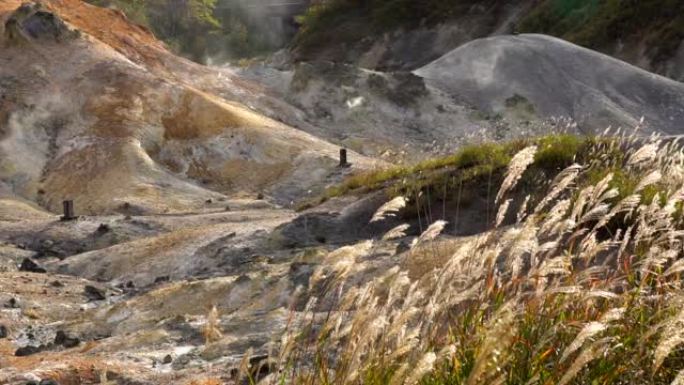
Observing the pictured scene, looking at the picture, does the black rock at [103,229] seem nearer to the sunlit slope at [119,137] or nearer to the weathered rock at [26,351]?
the sunlit slope at [119,137]

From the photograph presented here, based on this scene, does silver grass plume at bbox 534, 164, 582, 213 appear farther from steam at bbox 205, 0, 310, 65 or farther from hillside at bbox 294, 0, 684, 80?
steam at bbox 205, 0, 310, 65

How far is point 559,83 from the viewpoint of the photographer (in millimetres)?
48625

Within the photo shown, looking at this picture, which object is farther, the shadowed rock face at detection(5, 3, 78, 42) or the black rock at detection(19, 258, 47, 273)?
the shadowed rock face at detection(5, 3, 78, 42)

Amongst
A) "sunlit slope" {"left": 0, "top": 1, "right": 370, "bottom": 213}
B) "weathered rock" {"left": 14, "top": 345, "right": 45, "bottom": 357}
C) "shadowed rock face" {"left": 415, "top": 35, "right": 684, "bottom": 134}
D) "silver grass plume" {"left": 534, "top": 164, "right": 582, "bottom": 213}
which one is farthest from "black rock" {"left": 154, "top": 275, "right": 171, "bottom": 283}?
"shadowed rock face" {"left": 415, "top": 35, "right": 684, "bottom": 134}

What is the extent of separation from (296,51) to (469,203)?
65812 mm

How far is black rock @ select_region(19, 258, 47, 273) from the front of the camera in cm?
2025

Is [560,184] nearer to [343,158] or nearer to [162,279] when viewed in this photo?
[162,279]

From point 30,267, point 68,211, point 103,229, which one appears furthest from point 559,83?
point 30,267

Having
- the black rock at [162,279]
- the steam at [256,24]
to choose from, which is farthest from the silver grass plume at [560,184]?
the steam at [256,24]

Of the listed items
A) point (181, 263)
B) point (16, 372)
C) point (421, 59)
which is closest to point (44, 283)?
point (181, 263)

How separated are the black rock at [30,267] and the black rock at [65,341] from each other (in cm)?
883

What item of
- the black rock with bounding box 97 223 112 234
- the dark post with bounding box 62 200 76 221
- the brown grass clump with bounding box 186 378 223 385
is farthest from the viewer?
the dark post with bounding box 62 200 76 221

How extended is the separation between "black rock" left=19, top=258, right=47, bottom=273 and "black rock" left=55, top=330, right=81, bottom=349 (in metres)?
8.83

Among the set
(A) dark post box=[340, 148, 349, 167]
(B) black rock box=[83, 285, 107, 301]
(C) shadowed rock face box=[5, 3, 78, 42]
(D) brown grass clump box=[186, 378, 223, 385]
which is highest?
(C) shadowed rock face box=[5, 3, 78, 42]
